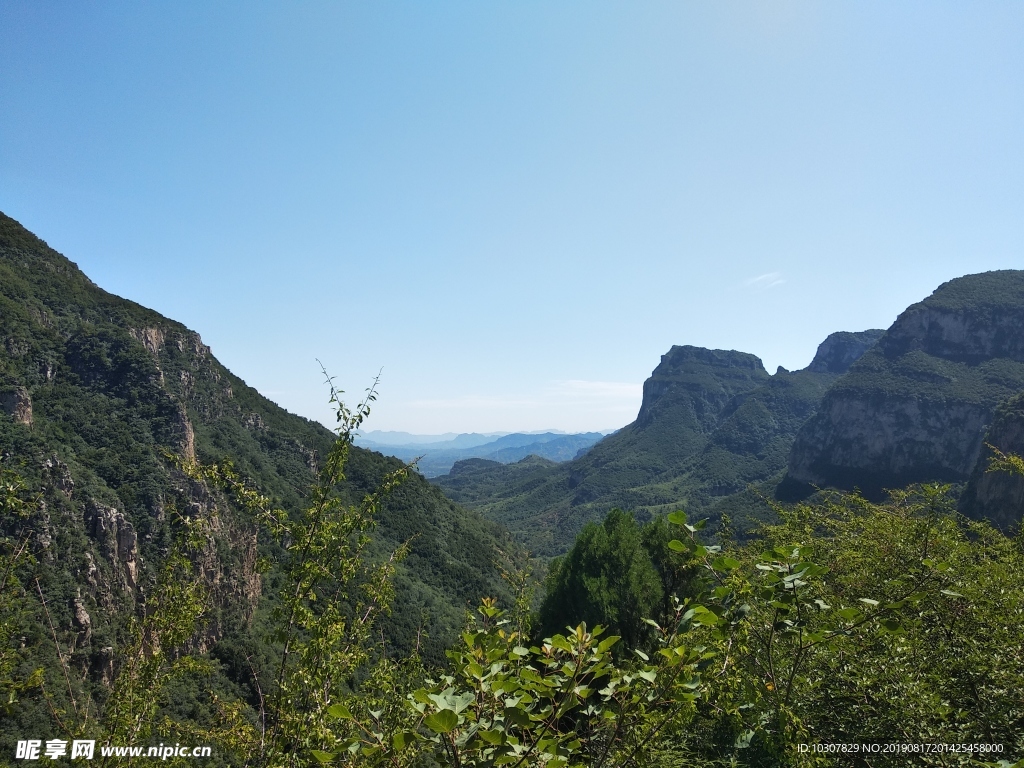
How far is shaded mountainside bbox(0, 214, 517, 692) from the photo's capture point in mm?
48656

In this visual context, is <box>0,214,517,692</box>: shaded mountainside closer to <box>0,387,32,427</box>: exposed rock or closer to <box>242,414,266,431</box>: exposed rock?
<box>0,387,32,427</box>: exposed rock

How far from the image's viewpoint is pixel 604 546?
24.9 m

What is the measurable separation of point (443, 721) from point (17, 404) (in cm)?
8348

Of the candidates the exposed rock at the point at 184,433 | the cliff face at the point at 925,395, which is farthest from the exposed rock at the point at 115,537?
the cliff face at the point at 925,395

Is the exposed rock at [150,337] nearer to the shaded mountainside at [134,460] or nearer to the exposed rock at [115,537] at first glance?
the shaded mountainside at [134,460]

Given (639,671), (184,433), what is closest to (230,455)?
(184,433)

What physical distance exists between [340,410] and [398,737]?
14.7 feet

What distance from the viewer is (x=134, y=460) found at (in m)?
68.9

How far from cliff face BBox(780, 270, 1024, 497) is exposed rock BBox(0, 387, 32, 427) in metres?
164

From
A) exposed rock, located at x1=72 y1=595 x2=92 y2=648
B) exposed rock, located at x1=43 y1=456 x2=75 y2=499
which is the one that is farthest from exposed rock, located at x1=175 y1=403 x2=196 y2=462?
exposed rock, located at x1=72 y1=595 x2=92 y2=648

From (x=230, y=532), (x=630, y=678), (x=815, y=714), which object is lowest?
(x=230, y=532)

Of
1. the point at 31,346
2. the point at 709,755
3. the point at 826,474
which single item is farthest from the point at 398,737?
the point at 826,474

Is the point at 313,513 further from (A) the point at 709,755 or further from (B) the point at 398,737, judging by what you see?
(A) the point at 709,755

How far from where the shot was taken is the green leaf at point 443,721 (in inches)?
66.2
